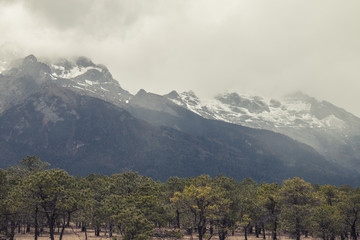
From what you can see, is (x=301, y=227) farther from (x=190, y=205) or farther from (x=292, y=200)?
(x=190, y=205)

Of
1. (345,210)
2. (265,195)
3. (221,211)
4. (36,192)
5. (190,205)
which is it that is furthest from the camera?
(265,195)

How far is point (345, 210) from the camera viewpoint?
80500 mm

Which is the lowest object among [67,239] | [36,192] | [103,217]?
[67,239]

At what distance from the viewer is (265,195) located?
8731cm

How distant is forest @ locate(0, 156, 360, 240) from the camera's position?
53.8m

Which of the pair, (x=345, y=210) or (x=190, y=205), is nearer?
(x=190, y=205)

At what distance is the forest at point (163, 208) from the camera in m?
53.8

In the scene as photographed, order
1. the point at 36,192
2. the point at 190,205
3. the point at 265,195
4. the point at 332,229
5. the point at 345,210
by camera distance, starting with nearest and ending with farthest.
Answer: the point at 36,192 → the point at 190,205 → the point at 332,229 → the point at 345,210 → the point at 265,195

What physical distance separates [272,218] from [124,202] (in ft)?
135

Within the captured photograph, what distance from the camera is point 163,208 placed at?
77812mm

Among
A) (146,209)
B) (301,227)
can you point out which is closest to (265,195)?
(301,227)

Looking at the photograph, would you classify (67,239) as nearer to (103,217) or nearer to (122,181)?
(103,217)

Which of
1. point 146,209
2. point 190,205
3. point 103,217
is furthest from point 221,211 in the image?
point 103,217

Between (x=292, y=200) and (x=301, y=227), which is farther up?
(x=292, y=200)
